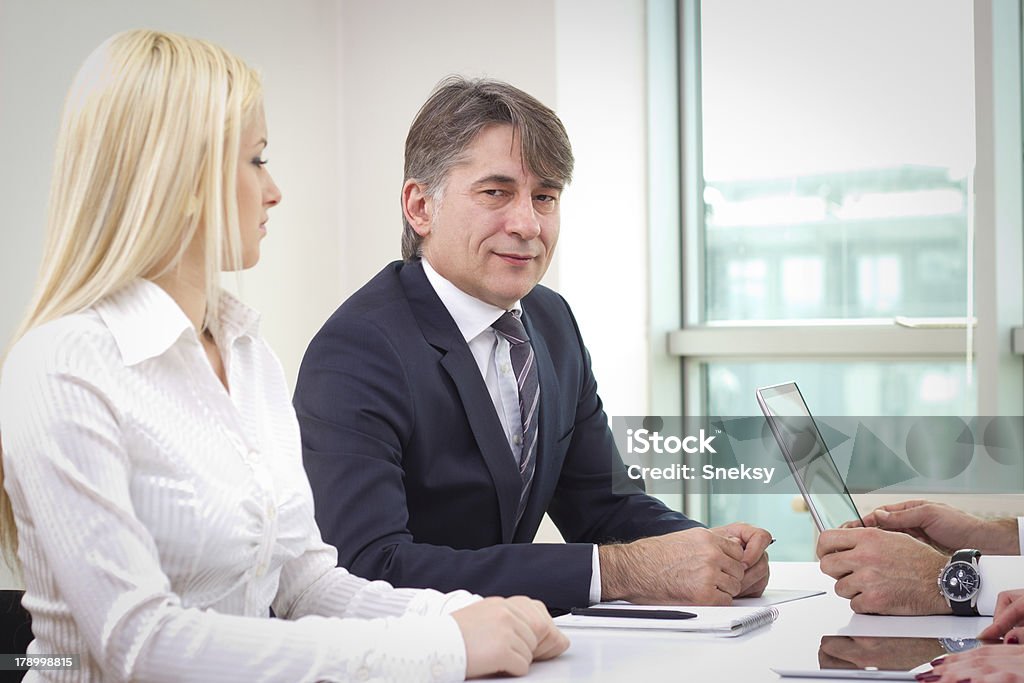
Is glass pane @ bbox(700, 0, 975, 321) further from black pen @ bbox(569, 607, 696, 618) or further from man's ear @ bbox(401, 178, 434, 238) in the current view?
black pen @ bbox(569, 607, 696, 618)

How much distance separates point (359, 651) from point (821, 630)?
0.67 metres

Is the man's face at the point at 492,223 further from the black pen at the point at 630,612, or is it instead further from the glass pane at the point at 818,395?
the glass pane at the point at 818,395

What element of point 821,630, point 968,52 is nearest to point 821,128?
point 968,52

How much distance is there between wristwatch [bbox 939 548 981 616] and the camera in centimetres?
162

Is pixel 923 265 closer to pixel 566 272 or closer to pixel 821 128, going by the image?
pixel 821 128

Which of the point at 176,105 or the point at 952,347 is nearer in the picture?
the point at 176,105

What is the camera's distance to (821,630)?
59.4 inches

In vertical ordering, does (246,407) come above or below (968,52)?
below

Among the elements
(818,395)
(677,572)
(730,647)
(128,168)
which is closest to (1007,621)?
(730,647)

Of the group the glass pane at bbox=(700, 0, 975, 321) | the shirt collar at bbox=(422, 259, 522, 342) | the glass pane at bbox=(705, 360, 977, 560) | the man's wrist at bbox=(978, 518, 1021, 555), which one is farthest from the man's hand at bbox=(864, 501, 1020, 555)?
the glass pane at bbox=(700, 0, 975, 321)

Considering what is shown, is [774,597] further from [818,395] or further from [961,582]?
[818,395]

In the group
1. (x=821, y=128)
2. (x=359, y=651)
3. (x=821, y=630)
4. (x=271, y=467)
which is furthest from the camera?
(x=821, y=128)

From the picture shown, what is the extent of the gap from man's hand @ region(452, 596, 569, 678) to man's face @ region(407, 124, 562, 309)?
91 centimetres

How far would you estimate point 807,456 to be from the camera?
5.67ft
